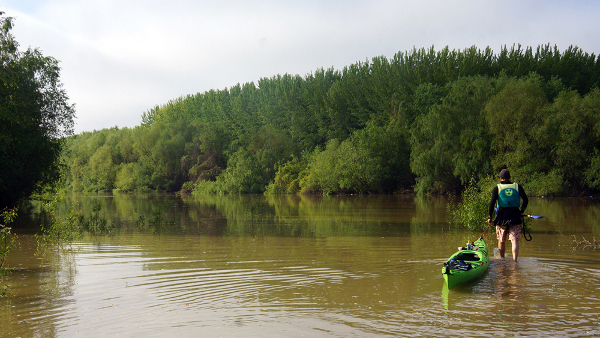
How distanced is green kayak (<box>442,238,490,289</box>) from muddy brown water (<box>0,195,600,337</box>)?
0.17 meters

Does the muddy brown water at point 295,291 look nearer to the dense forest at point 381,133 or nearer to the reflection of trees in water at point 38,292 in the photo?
the reflection of trees in water at point 38,292

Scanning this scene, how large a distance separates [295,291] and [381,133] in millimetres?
55660

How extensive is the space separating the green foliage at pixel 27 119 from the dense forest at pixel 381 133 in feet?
8.58

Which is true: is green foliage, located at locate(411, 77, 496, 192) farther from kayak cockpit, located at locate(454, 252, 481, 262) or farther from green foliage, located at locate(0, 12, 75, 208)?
kayak cockpit, located at locate(454, 252, 481, 262)

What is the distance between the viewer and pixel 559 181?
42812 mm

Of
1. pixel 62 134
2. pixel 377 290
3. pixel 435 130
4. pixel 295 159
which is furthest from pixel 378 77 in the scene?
pixel 377 290

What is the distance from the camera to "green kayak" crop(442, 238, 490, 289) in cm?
842

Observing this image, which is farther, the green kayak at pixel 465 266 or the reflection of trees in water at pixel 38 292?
the green kayak at pixel 465 266

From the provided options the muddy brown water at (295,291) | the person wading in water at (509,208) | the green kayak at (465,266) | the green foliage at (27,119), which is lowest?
the muddy brown water at (295,291)

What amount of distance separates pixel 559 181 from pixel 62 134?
3974cm

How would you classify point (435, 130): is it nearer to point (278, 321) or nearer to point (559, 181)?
point (559, 181)

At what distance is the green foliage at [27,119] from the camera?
974 inches

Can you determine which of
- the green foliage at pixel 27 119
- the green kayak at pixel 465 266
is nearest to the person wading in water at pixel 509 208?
the green kayak at pixel 465 266

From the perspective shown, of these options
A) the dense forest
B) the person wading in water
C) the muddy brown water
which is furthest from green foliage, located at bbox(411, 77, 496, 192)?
the person wading in water
